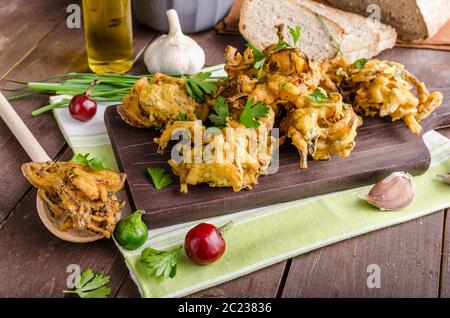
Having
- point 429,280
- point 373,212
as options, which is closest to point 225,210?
point 373,212

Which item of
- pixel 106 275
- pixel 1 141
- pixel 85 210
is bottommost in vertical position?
pixel 1 141

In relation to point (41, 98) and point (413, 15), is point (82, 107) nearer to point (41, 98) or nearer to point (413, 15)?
point (41, 98)

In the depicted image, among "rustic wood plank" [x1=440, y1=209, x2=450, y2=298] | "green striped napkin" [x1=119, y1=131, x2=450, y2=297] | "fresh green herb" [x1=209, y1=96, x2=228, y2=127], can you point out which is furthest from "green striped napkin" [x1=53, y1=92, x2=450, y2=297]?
"fresh green herb" [x1=209, y1=96, x2=228, y2=127]

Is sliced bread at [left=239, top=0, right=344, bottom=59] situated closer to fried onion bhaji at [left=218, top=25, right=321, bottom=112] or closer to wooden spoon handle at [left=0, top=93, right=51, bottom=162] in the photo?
fried onion bhaji at [left=218, top=25, right=321, bottom=112]

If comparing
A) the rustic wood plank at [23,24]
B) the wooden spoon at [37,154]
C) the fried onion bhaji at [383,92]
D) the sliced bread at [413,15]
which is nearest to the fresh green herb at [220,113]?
the fried onion bhaji at [383,92]

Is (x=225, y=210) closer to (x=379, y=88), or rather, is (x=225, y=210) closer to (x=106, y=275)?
(x=106, y=275)
